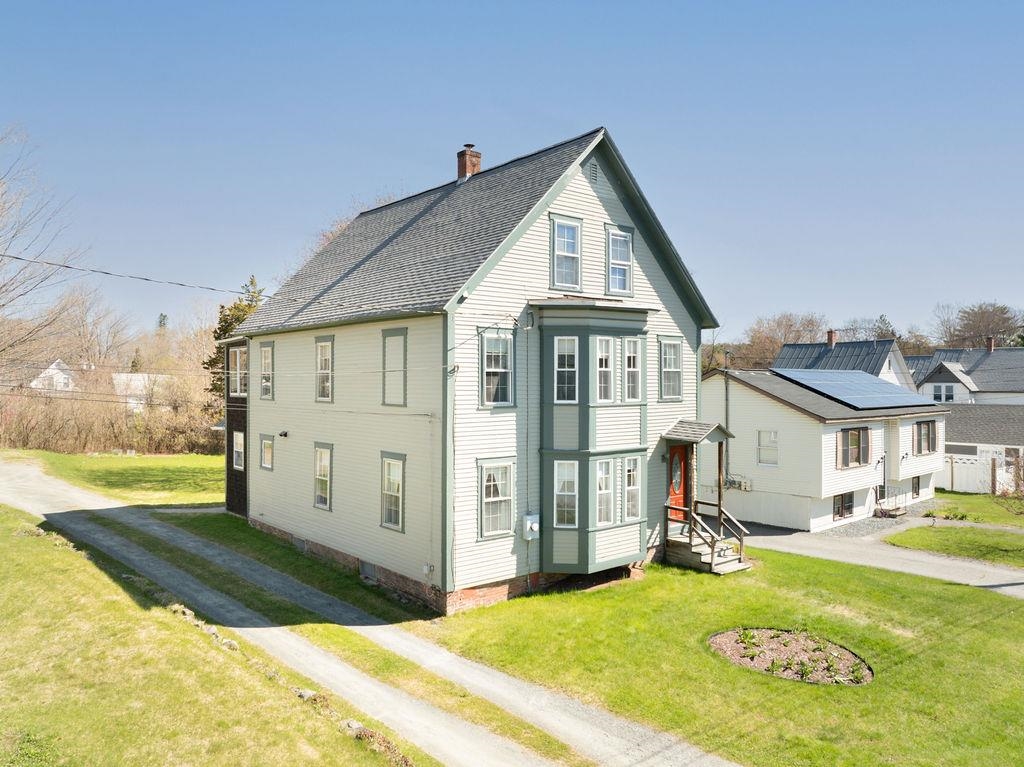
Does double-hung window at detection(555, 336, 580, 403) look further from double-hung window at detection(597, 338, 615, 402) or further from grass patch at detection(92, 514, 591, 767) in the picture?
grass patch at detection(92, 514, 591, 767)

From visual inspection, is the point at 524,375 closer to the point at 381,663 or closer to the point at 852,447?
the point at 381,663

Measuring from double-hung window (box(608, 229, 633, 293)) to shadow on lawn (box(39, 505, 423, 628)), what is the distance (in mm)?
10446

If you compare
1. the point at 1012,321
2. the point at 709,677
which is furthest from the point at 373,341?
the point at 1012,321

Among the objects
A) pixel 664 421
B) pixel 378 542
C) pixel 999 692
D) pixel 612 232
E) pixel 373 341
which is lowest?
pixel 999 692

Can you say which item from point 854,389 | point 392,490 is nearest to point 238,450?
point 392,490

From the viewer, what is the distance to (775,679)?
41.1 feet

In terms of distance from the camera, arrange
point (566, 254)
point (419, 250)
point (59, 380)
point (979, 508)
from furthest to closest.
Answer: point (59, 380)
point (979, 508)
point (419, 250)
point (566, 254)

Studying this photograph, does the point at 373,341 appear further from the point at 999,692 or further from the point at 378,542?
the point at 999,692

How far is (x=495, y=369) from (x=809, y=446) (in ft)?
49.9

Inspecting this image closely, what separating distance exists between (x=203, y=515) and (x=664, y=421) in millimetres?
19185

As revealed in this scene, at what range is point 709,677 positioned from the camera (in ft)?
41.3

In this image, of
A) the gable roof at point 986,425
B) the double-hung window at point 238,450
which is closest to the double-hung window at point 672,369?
the double-hung window at point 238,450

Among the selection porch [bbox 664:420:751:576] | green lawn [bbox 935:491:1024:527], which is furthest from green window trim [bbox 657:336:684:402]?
green lawn [bbox 935:491:1024:527]

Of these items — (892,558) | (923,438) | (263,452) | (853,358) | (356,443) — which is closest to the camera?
(356,443)
